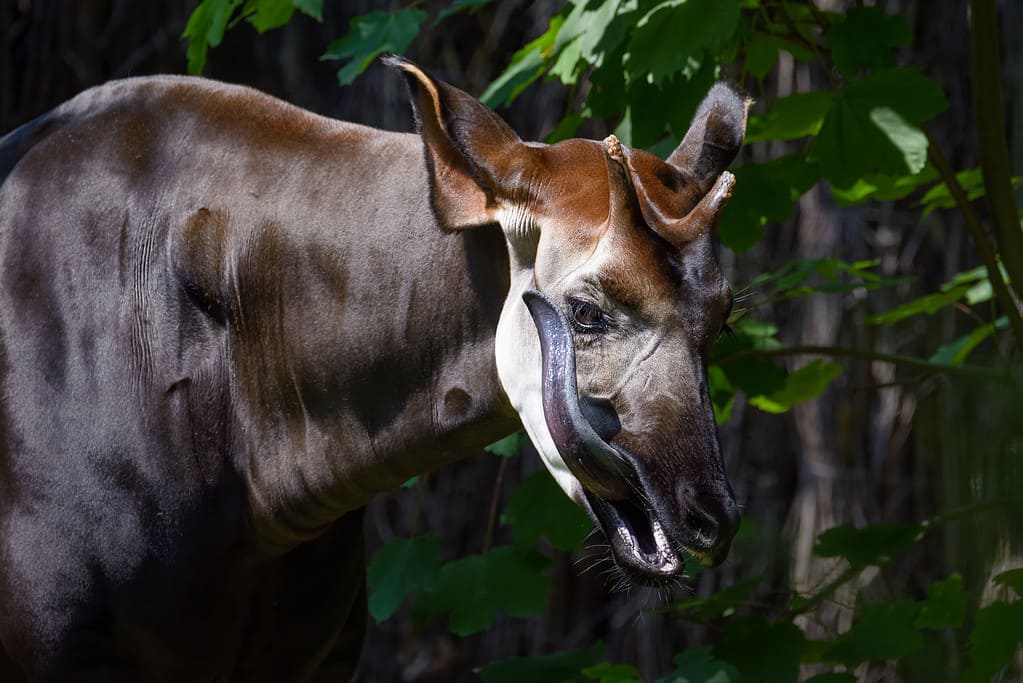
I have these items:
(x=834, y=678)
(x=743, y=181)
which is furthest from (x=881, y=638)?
(x=743, y=181)

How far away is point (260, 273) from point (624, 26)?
570 millimetres

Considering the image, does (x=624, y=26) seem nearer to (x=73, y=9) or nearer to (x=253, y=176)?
(x=253, y=176)

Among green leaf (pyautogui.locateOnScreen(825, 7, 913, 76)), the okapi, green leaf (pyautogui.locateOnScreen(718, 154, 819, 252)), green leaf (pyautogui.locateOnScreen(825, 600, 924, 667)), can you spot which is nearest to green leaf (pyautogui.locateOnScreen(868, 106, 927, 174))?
green leaf (pyautogui.locateOnScreen(825, 7, 913, 76))

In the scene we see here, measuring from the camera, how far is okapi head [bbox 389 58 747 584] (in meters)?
1.39

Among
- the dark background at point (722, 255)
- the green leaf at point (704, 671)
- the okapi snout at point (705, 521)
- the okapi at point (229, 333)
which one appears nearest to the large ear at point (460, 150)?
the okapi at point (229, 333)

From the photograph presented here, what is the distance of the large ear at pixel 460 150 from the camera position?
1.56 meters

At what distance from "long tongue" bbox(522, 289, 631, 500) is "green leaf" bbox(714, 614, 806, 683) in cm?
66

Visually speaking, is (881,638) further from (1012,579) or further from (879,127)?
(1012,579)

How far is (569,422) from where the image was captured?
1.42 meters

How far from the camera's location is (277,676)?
192 centimetres

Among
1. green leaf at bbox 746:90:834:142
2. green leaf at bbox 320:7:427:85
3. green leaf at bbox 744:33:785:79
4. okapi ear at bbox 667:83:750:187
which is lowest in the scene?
green leaf at bbox 746:90:834:142

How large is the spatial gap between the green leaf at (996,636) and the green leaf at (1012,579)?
2 cm

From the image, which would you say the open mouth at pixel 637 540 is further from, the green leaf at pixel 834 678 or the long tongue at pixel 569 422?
the green leaf at pixel 834 678

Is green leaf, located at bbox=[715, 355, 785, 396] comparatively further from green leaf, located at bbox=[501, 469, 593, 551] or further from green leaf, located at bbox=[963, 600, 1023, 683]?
green leaf, located at bbox=[963, 600, 1023, 683]
